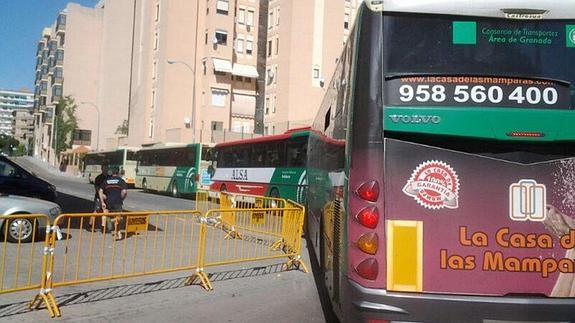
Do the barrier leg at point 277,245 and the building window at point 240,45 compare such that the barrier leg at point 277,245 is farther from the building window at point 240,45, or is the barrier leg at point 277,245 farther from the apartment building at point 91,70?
the apartment building at point 91,70

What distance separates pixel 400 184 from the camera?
4.47 metres

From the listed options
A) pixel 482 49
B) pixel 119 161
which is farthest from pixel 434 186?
pixel 119 161

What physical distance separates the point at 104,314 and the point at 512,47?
526 cm

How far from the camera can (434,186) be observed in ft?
14.6

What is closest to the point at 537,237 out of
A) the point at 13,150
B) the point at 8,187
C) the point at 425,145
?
the point at 425,145

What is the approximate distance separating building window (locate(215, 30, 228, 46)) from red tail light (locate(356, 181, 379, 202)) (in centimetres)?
Answer: 5273

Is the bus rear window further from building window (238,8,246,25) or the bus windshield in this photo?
building window (238,8,246,25)

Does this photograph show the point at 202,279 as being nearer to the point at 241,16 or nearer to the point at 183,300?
the point at 183,300

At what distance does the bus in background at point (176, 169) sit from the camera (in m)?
31.2

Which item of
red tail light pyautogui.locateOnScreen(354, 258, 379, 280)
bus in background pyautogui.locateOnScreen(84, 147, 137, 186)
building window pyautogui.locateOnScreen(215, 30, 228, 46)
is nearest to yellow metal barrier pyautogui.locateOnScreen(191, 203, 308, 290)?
red tail light pyautogui.locateOnScreen(354, 258, 379, 280)

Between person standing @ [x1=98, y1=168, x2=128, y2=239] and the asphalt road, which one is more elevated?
person standing @ [x1=98, y1=168, x2=128, y2=239]

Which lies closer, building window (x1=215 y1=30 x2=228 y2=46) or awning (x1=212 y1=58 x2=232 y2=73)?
awning (x1=212 y1=58 x2=232 y2=73)

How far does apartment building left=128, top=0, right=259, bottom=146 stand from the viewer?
55500 millimetres

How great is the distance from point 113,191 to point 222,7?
4590cm
